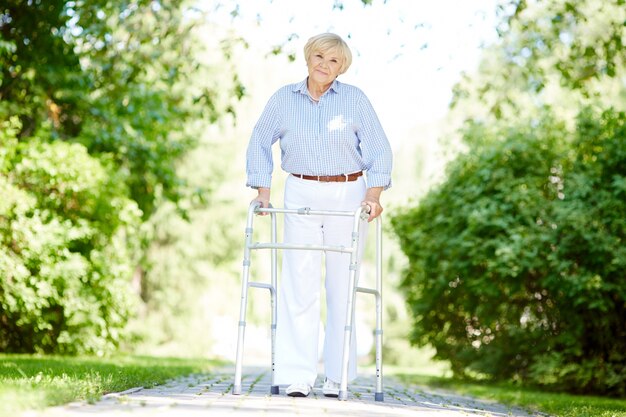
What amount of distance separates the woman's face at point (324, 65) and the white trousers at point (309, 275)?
62 centimetres

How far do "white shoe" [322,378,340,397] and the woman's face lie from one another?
1790 mm

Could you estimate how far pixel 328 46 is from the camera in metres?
5.81

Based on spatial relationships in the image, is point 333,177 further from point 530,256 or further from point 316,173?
point 530,256

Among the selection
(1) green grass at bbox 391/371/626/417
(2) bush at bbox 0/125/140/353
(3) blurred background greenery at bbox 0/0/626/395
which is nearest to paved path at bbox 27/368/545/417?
(1) green grass at bbox 391/371/626/417

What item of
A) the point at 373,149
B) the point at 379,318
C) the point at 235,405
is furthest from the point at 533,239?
the point at 235,405

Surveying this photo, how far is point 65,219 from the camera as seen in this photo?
1309 cm

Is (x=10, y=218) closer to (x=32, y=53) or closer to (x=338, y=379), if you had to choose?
(x=32, y=53)

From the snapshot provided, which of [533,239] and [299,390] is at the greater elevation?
[533,239]

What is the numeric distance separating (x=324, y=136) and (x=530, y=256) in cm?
523

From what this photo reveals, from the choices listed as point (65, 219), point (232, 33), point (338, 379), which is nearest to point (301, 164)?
point (338, 379)

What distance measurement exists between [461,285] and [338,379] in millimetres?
6698

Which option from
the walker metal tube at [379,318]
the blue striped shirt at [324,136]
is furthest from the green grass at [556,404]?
the blue striped shirt at [324,136]

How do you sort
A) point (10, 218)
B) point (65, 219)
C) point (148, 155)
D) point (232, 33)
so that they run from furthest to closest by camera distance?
point (148, 155)
point (65, 219)
point (10, 218)
point (232, 33)

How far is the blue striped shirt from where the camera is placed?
233 inches
